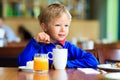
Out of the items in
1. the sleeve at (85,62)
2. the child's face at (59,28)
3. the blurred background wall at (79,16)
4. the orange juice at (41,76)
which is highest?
the blurred background wall at (79,16)

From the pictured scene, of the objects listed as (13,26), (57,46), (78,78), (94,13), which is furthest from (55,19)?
(94,13)

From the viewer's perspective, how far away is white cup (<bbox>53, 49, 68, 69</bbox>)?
5.65ft

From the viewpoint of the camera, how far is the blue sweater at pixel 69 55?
182 cm

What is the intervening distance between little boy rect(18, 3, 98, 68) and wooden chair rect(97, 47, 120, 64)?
0.41 ft

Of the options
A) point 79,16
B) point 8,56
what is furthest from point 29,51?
point 79,16

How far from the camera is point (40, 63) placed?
1.62m

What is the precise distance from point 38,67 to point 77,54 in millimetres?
355

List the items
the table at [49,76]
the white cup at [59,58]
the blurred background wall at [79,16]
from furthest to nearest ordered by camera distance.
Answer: the blurred background wall at [79,16], the white cup at [59,58], the table at [49,76]

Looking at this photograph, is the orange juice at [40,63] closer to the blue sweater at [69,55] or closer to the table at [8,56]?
the blue sweater at [69,55]

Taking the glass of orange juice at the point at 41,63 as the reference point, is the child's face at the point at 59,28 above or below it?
above

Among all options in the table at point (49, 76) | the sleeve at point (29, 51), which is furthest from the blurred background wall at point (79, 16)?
the table at point (49, 76)

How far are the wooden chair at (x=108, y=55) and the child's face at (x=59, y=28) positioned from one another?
0.25 m

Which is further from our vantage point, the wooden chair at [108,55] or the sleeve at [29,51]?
the wooden chair at [108,55]

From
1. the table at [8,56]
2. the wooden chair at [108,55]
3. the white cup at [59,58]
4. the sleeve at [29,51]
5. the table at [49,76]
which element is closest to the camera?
the table at [49,76]
